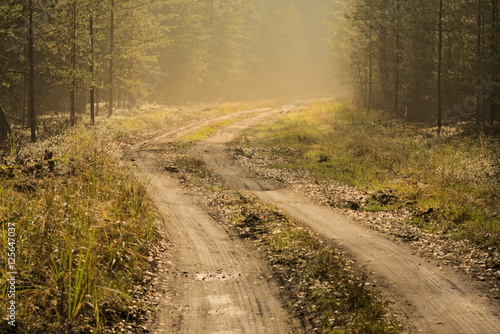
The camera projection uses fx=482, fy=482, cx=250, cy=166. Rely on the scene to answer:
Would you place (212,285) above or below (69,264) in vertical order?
below

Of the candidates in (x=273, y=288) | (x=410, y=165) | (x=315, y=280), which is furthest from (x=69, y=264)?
(x=410, y=165)

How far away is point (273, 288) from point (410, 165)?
1426cm

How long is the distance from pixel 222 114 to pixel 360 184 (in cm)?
2793

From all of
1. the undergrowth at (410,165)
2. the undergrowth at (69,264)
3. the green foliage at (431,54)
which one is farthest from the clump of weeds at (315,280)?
the green foliage at (431,54)

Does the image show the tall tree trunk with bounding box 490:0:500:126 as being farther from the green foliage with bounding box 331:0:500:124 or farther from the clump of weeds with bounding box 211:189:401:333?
the clump of weeds with bounding box 211:189:401:333

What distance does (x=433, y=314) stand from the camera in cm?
796

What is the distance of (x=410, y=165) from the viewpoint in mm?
21500

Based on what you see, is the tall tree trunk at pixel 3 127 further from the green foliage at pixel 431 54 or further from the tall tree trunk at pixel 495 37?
the tall tree trunk at pixel 495 37

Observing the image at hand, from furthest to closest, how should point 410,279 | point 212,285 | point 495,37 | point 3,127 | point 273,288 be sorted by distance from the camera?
point 495,37
point 3,127
point 410,279
point 212,285
point 273,288

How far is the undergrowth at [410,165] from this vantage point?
14.0 metres

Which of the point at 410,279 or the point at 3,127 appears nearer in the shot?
the point at 410,279

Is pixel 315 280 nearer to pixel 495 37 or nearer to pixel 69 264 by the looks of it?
pixel 69 264

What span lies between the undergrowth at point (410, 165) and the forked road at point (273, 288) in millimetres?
2212

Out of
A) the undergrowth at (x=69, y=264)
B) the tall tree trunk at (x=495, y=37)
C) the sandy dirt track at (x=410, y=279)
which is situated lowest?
the sandy dirt track at (x=410, y=279)
